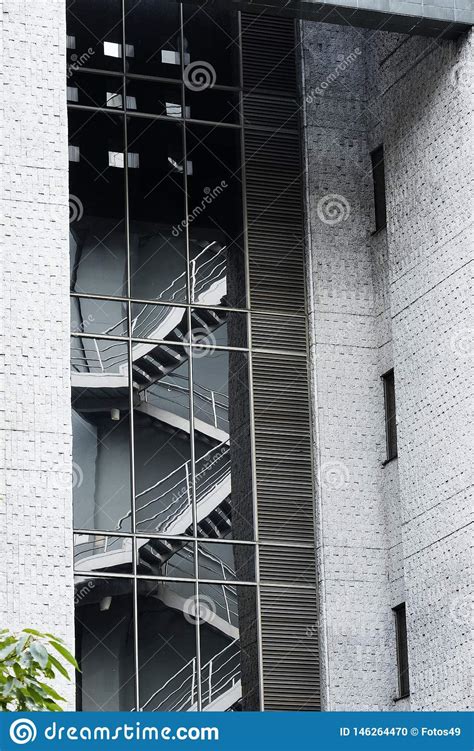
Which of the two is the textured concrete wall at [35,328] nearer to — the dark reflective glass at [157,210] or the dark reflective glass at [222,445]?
the dark reflective glass at [157,210]

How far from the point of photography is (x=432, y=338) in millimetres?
26609

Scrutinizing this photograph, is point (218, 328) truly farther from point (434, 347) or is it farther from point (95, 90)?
point (95, 90)

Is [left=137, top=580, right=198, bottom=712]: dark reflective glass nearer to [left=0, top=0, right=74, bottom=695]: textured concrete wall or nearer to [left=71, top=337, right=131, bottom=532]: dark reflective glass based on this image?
[left=71, top=337, right=131, bottom=532]: dark reflective glass

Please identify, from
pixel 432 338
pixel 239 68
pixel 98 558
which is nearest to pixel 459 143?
pixel 432 338

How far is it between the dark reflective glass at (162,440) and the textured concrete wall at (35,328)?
542 centimetres

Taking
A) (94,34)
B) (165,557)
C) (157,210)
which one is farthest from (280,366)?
(94,34)

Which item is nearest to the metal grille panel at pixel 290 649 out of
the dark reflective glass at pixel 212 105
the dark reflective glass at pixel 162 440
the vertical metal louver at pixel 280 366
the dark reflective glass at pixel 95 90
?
the vertical metal louver at pixel 280 366

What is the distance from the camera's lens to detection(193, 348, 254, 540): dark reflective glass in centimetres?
2744

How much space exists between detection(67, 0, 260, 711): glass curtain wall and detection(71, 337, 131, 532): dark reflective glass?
0.02 metres

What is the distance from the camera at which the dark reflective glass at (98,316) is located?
27.5 m

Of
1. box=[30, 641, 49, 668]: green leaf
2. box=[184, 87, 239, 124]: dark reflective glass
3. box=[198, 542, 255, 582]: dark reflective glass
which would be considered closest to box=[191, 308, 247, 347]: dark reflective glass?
box=[198, 542, 255, 582]: dark reflective glass

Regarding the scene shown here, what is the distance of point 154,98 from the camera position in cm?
2902

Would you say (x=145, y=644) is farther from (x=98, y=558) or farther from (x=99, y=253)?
(x=99, y=253)
